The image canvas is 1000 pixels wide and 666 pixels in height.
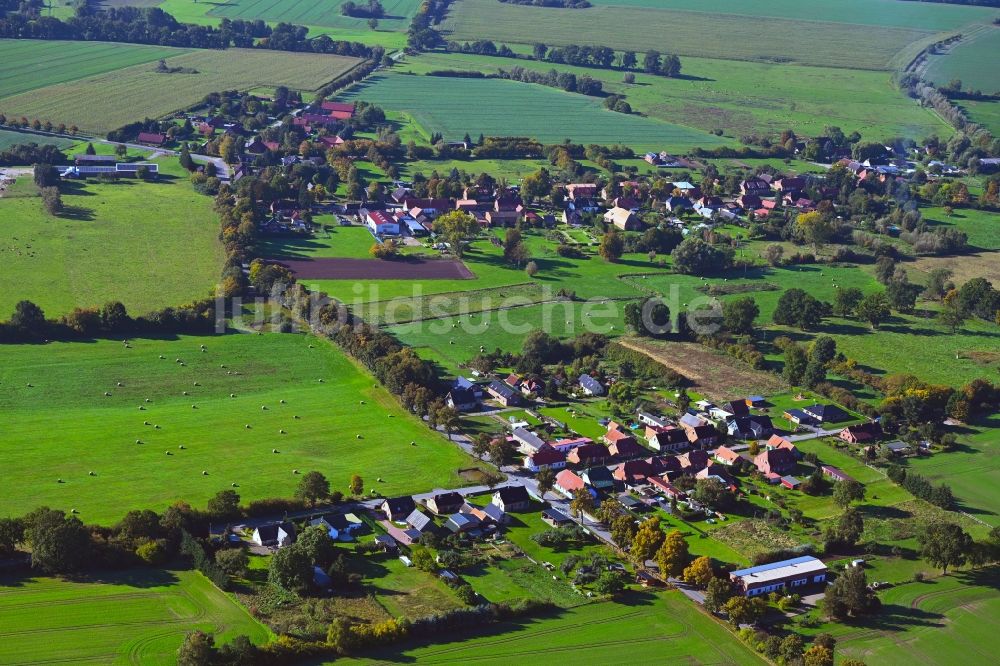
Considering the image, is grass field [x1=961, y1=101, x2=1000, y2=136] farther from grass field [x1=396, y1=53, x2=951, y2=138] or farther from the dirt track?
the dirt track

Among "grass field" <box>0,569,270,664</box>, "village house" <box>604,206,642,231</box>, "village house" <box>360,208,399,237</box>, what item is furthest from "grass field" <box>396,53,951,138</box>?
"grass field" <box>0,569,270,664</box>

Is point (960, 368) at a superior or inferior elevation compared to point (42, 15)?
inferior

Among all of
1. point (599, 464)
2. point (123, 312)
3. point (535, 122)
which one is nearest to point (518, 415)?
point (599, 464)

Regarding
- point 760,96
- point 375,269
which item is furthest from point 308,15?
point 375,269

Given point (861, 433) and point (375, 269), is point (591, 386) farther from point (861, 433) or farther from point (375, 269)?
point (375, 269)

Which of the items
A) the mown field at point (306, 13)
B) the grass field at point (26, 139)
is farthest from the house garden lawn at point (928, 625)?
the mown field at point (306, 13)

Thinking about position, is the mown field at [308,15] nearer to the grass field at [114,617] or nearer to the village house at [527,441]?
the village house at [527,441]

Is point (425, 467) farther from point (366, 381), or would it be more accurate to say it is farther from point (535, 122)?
point (535, 122)
